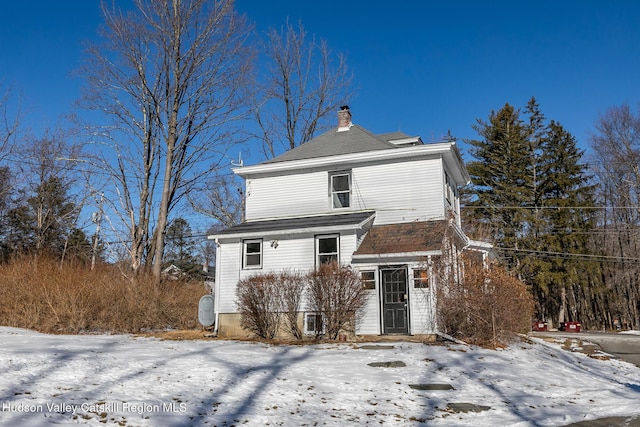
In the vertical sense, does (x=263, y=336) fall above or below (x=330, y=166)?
below

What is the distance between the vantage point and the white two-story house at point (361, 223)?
14.0 metres

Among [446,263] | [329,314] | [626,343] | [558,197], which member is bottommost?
[626,343]

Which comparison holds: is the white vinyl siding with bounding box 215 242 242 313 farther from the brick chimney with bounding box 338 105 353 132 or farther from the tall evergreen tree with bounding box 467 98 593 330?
the tall evergreen tree with bounding box 467 98 593 330

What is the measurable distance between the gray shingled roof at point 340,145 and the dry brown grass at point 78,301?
22.1 feet

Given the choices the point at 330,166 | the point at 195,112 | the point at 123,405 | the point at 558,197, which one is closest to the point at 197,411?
the point at 123,405

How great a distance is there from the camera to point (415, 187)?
16016mm

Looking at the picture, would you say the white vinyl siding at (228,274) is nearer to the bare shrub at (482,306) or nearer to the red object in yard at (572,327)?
the bare shrub at (482,306)

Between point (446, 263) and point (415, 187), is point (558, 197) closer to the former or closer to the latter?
point (415, 187)

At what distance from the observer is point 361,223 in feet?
47.8

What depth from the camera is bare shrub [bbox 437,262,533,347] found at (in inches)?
477

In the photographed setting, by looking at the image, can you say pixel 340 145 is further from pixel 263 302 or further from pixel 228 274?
pixel 263 302

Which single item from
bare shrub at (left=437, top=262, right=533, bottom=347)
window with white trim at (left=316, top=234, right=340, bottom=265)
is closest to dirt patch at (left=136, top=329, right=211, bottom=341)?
window with white trim at (left=316, top=234, right=340, bottom=265)

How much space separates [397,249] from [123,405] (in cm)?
943

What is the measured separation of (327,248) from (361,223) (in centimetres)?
143
